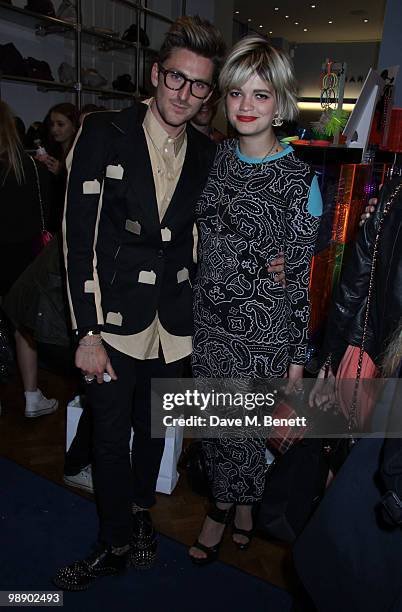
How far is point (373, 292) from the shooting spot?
5.16 feet

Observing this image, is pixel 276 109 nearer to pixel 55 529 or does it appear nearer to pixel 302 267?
pixel 302 267

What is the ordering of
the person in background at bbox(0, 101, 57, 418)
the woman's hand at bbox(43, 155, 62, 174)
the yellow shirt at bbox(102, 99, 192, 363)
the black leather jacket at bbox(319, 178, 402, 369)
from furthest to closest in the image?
the woman's hand at bbox(43, 155, 62, 174) < the person in background at bbox(0, 101, 57, 418) < the yellow shirt at bbox(102, 99, 192, 363) < the black leather jacket at bbox(319, 178, 402, 369)

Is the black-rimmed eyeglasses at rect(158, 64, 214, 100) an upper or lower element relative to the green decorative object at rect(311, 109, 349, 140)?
upper

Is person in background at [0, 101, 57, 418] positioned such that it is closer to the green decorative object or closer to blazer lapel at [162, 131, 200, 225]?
blazer lapel at [162, 131, 200, 225]

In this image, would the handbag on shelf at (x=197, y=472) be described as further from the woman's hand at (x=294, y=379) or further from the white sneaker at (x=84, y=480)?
the woman's hand at (x=294, y=379)

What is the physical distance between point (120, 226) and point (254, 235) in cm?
43

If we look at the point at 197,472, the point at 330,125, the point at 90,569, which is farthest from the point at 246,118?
the point at 90,569

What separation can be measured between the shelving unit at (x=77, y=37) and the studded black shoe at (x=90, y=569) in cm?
395

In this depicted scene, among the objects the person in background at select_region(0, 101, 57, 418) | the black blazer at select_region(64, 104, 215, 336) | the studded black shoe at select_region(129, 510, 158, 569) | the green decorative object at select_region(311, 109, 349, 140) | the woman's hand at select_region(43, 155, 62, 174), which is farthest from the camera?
the woman's hand at select_region(43, 155, 62, 174)

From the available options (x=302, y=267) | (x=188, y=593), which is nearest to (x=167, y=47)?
(x=302, y=267)

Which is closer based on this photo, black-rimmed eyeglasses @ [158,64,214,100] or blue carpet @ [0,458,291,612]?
black-rimmed eyeglasses @ [158,64,214,100]

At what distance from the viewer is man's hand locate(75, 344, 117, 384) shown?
170 cm

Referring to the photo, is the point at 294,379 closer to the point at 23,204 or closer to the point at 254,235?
the point at 254,235

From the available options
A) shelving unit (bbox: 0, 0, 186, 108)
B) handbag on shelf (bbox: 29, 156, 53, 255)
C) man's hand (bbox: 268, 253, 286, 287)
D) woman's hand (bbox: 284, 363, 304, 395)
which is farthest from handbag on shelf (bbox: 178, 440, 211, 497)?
shelving unit (bbox: 0, 0, 186, 108)
